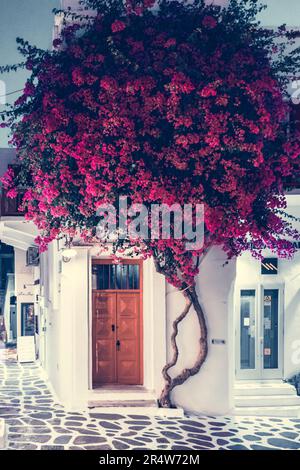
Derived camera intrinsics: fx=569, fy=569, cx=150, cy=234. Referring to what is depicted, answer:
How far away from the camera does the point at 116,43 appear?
37.2 ft

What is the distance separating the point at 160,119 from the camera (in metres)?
11.3

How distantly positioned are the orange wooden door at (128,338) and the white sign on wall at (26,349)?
857cm

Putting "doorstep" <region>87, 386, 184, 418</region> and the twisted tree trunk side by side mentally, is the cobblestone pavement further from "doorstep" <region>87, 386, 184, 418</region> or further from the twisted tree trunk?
the twisted tree trunk

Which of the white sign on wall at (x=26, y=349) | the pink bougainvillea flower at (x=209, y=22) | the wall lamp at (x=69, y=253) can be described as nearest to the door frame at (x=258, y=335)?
the wall lamp at (x=69, y=253)

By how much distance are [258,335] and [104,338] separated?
163 inches

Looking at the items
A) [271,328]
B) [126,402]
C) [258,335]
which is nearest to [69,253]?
[126,402]

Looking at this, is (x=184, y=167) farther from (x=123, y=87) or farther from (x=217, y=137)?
(x=123, y=87)

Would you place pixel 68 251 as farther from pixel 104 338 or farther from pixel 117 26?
pixel 117 26

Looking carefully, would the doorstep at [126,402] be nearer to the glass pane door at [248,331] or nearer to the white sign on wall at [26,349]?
the glass pane door at [248,331]

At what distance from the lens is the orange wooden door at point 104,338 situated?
47.3 feet

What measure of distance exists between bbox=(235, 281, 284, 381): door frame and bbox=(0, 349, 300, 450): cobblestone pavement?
190 cm

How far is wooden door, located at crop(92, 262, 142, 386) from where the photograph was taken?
568 inches

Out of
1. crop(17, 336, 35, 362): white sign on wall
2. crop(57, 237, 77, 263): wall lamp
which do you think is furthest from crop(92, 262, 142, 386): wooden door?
crop(17, 336, 35, 362): white sign on wall
